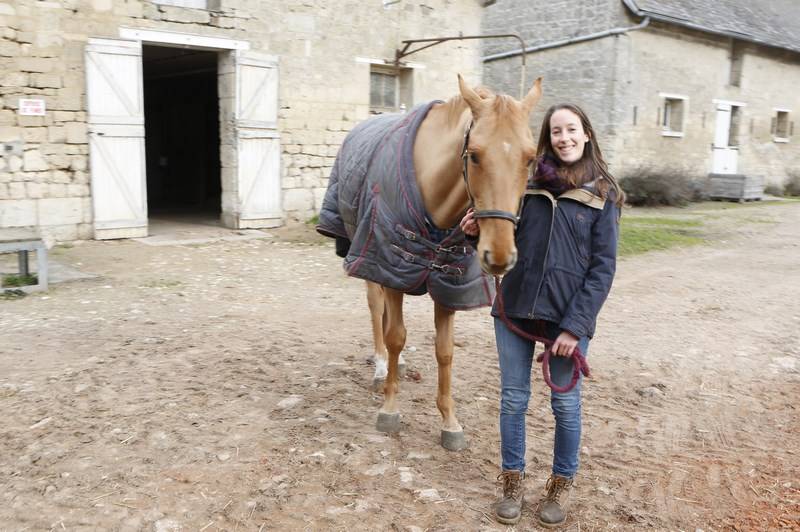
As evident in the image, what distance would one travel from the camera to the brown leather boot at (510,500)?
2684 mm

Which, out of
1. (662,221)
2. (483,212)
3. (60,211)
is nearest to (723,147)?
(662,221)

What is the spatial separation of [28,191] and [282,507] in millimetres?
7509

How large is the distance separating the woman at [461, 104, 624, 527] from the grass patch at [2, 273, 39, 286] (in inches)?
218

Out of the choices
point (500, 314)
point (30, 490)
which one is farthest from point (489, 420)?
point (30, 490)

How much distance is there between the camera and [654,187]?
612 inches

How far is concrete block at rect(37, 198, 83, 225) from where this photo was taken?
8734mm

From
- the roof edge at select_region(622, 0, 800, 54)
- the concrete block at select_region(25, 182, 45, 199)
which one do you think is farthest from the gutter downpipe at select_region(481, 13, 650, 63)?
the concrete block at select_region(25, 182, 45, 199)

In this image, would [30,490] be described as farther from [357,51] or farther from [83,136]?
[357,51]

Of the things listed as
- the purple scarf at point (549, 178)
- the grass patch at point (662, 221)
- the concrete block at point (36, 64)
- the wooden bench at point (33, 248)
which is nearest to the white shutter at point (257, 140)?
the concrete block at point (36, 64)

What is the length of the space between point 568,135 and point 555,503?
1.45 metres

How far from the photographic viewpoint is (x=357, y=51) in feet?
37.5

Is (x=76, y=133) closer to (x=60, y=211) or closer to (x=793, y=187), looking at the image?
(x=60, y=211)

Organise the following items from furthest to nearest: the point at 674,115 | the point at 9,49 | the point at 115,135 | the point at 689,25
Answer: the point at 674,115 < the point at 689,25 < the point at 115,135 < the point at 9,49

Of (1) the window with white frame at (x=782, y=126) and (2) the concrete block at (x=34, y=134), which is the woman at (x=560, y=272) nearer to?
(2) the concrete block at (x=34, y=134)
